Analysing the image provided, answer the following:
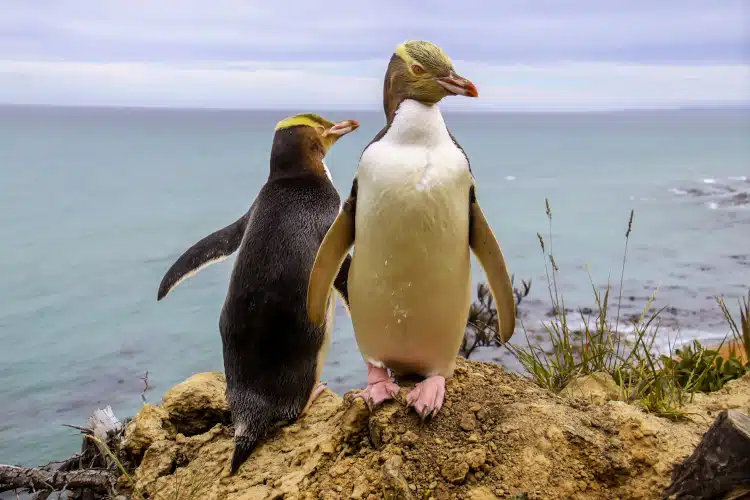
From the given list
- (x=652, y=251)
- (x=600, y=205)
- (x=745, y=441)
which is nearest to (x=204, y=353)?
(x=745, y=441)

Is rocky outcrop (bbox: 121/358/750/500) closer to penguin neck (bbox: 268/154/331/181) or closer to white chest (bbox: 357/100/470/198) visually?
white chest (bbox: 357/100/470/198)

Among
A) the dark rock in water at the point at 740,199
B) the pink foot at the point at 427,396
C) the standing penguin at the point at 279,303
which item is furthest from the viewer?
the dark rock in water at the point at 740,199

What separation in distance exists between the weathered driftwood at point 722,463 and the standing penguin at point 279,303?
5.01 feet

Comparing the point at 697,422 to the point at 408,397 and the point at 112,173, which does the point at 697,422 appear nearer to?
the point at 408,397

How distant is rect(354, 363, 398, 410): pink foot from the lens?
2992 millimetres

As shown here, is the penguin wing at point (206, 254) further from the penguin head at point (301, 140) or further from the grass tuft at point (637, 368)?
the grass tuft at point (637, 368)

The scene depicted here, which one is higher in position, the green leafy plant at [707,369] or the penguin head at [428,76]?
the penguin head at [428,76]

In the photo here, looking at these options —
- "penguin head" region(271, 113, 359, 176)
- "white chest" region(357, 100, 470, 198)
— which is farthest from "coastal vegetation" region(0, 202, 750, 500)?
"penguin head" region(271, 113, 359, 176)

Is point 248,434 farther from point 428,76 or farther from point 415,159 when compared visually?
point 428,76

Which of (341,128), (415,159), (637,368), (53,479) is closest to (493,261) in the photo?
(415,159)

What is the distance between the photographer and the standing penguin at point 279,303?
3.40 metres

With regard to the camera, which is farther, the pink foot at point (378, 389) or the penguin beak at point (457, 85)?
the pink foot at point (378, 389)

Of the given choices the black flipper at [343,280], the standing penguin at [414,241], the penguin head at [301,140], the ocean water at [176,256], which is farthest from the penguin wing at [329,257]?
the ocean water at [176,256]

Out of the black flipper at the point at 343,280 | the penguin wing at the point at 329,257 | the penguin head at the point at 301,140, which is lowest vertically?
the black flipper at the point at 343,280
